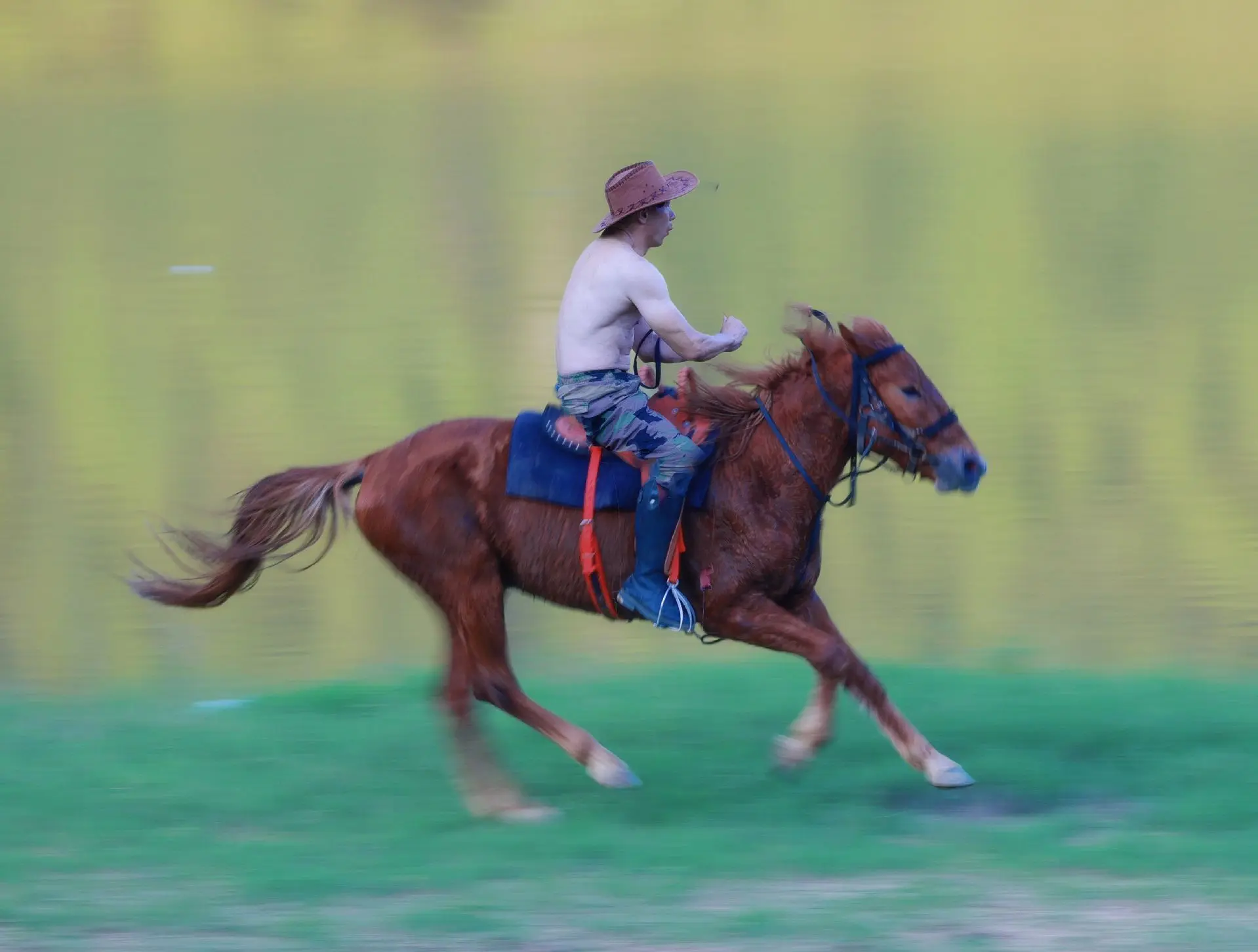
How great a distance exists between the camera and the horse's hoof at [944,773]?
5.59 m

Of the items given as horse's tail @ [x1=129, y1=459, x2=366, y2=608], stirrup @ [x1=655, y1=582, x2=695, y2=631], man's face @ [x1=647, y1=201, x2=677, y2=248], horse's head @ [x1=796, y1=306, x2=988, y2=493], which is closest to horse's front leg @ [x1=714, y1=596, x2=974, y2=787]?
stirrup @ [x1=655, y1=582, x2=695, y2=631]

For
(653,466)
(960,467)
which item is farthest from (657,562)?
(960,467)

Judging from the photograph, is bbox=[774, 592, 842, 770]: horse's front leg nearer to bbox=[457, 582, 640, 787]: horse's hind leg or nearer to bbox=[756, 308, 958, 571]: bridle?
bbox=[756, 308, 958, 571]: bridle

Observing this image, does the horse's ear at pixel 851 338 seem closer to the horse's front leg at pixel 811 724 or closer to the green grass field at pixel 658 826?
the horse's front leg at pixel 811 724

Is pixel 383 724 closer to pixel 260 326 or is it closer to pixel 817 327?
Result: pixel 817 327

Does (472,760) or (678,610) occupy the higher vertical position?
(678,610)

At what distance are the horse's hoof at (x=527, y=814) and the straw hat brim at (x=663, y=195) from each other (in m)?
1.91

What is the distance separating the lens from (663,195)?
229 inches

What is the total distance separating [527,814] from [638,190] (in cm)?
208

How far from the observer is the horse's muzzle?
5.70 m

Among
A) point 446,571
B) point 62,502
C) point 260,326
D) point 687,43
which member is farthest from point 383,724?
point 687,43

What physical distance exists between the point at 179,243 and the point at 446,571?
5.96 meters

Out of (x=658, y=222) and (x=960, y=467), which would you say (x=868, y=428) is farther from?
(x=658, y=222)

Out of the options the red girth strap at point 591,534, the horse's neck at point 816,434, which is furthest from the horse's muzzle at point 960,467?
the red girth strap at point 591,534
